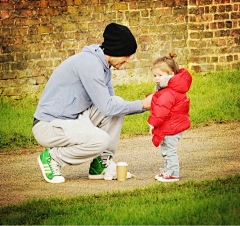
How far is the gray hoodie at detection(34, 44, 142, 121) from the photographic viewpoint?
5785mm

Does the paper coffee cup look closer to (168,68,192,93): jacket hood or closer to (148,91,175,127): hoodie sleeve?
(148,91,175,127): hoodie sleeve

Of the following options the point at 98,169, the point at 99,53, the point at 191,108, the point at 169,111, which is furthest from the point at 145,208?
the point at 191,108

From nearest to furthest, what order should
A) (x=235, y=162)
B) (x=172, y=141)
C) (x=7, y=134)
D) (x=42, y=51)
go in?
1. (x=172, y=141)
2. (x=235, y=162)
3. (x=7, y=134)
4. (x=42, y=51)

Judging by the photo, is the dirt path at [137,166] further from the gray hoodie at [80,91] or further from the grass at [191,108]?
the gray hoodie at [80,91]

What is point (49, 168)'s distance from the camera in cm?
597

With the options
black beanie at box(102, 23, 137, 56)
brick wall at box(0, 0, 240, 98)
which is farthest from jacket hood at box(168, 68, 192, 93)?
brick wall at box(0, 0, 240, 98)

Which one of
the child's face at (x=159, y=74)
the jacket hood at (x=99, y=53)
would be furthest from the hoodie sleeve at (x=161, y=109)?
the jacket hood at (x=99, y=53)

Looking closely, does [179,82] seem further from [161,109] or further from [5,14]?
[5,14]

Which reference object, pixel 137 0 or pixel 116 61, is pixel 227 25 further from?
pixel 116 61

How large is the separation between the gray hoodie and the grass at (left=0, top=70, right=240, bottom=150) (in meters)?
2.64

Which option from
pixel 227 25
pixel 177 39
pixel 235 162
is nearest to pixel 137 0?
pixel 177 39

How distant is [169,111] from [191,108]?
423 cm

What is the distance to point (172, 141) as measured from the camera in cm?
575

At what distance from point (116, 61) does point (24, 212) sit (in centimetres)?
185
